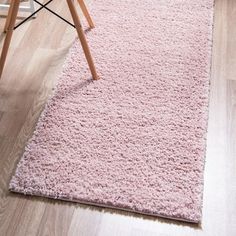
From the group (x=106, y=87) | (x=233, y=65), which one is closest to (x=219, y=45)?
(x=233, y=65)

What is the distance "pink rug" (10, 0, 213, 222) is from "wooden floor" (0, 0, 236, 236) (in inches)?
1.5

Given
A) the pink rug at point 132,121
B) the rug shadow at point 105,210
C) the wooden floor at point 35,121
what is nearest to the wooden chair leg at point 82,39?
the pink rug at point 132,121

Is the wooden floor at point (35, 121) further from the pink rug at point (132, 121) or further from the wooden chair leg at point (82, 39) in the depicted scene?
the wooden chair leg at point (82, 39)

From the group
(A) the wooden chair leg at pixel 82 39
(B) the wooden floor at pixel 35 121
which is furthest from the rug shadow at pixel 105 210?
(A) the wooden chair leg at pixel 82 39

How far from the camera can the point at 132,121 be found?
Answer: 1478mm

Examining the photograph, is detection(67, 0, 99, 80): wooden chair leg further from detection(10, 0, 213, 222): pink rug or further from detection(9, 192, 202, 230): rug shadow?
detection(9, 192, 202, 230): rug shadow

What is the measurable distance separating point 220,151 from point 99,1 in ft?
3.94

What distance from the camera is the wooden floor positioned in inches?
46.3

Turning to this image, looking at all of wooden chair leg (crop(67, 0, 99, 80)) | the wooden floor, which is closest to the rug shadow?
the wooden floor

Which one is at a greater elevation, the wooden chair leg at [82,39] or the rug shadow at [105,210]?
the wooden chair leg at [82,39]

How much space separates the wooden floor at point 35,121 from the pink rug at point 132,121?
0.04 m

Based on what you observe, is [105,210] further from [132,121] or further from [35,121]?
[35,121]

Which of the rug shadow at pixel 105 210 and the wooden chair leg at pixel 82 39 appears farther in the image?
the wooden chair leg at pixel 82 39

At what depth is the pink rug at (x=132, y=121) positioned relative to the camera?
4.11ft
